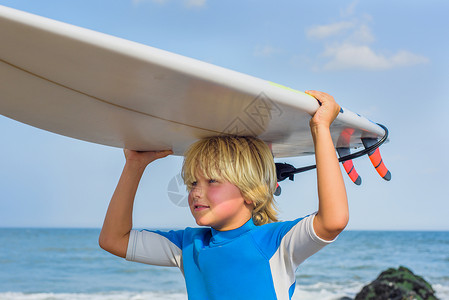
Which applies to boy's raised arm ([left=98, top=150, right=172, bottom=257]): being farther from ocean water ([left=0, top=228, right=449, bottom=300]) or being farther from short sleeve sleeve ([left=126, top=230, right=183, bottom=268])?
ocean water ([left=0, top=228, right=449, bottom=300])

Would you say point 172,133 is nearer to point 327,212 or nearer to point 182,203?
point 182,203

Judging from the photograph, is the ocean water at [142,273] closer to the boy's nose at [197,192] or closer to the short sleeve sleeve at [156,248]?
the short sleeve sleeve at [156,248]

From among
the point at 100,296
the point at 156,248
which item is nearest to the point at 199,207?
the point at 156,248

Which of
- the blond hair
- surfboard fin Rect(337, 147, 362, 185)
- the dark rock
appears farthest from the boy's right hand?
the dark rock

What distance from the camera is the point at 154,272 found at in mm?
11641

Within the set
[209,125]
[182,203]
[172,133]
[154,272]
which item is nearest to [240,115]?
[209,125]

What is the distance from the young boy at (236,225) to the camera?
4.17ft

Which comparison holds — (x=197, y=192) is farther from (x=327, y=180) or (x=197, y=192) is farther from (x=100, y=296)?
(x=100, y=296)

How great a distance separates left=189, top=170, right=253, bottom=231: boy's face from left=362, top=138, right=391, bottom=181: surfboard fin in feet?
1.60

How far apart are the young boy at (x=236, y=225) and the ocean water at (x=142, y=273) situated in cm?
820

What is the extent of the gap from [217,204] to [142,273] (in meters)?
10.7

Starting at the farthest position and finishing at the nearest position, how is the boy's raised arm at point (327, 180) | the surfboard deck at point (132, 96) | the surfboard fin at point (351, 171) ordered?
the surfboard fin at point (351, 171) → the boy's raised arm at point (327, 180) → the surfboard deck at point (132, 96)

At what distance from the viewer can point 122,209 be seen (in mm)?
1709

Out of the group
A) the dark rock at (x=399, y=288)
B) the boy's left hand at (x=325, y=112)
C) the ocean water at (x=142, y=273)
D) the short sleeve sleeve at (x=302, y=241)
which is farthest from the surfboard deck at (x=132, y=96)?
the ocean water at (x=142, y=273)
